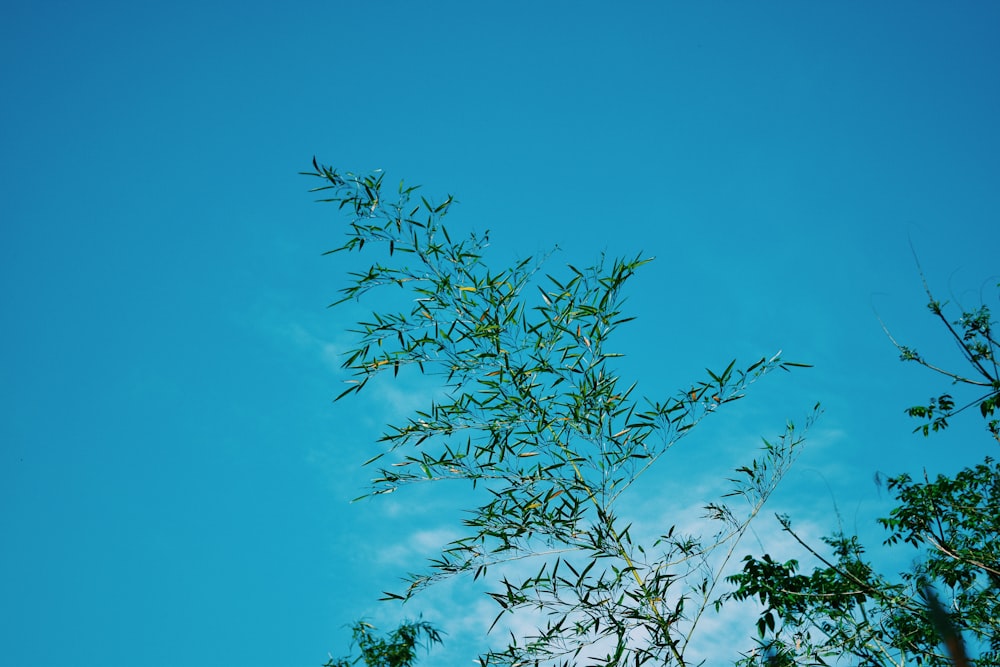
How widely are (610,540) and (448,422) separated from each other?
0.95m

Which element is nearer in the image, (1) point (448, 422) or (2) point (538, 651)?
(2) point (538, 651)

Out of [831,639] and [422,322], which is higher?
[422,322]

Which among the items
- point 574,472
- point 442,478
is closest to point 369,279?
point 442,478

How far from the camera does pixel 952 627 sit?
646mm

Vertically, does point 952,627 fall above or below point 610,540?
below

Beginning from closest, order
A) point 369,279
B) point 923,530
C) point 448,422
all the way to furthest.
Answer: point 448,422
point 369,279
point 923,530

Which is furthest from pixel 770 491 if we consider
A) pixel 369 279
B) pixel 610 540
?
pixel 369 279

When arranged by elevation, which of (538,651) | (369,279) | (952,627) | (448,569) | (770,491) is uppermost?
(369,279)

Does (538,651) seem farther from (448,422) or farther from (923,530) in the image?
(923,530)

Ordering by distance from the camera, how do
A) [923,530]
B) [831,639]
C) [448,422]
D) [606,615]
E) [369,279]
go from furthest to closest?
[923,530] < [831,639] < [369,279] < [448,422] < [606,615]

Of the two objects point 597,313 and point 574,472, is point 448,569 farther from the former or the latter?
point 597,313

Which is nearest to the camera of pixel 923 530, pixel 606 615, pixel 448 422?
pixel 606 615

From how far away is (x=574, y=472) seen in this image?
3.46m

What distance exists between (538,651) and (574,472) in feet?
2.55
